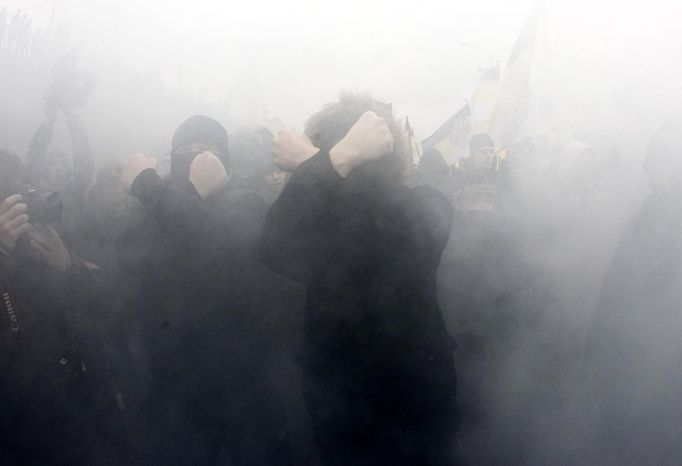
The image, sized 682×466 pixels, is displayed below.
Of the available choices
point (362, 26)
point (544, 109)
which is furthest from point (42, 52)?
point (544, 109)

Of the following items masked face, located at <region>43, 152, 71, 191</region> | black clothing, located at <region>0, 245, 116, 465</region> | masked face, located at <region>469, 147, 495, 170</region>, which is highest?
masked face, located at <region>469, 147, 495, 170</region>

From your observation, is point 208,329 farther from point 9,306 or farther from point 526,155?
point 526,155

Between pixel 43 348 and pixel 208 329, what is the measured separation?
Result: 0.42m

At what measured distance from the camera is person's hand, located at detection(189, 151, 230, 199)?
1521mm

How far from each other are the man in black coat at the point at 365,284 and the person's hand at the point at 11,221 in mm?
619

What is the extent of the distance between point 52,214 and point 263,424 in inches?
30.6

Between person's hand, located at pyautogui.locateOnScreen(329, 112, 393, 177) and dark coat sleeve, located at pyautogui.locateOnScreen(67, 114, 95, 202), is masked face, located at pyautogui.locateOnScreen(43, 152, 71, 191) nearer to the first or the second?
dark coat sleeve, located at pyautogui.locateOnScreen(67, 114, 95, 202)

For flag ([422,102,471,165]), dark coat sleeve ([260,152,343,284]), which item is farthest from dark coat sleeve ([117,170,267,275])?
flag ([422,102,471,165])

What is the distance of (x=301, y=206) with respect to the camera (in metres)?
1.34

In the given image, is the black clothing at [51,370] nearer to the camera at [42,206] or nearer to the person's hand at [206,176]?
the camera at [42,206]

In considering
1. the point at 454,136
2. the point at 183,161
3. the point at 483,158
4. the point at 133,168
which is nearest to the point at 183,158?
the point at 183,161

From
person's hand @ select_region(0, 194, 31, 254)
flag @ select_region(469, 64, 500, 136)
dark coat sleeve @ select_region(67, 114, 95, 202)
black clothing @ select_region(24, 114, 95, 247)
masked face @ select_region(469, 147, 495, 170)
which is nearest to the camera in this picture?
person's hand @ select_region(0, 194, 31, 254)

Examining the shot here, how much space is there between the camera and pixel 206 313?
1543 mm

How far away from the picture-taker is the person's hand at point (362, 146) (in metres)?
1.32
